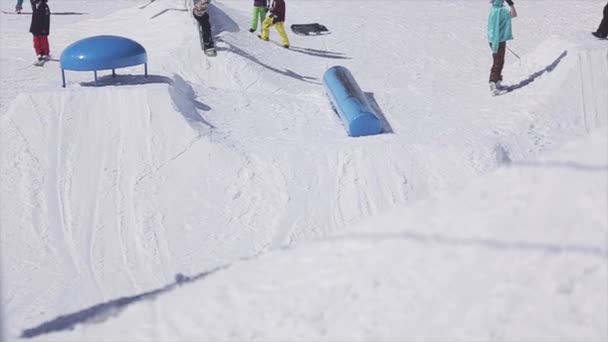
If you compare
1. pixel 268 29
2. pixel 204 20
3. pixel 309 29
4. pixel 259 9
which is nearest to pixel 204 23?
pixel 204 20

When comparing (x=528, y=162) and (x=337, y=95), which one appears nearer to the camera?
(x=528, y=162)

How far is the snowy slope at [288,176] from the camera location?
14.4ft

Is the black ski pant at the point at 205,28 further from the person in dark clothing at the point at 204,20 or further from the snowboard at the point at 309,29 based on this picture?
the snowboard at the point at 309,29

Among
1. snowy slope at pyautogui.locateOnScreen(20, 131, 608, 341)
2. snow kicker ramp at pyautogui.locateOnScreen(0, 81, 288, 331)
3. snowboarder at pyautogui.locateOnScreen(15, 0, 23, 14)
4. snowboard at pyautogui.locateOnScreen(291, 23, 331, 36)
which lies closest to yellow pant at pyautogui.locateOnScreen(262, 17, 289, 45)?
snowboard at pyautogui.locateOnScreen(291, 23, 331, 36)

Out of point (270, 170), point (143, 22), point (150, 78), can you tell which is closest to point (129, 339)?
point (270, 170)

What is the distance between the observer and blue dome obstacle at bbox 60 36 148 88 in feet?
33.1

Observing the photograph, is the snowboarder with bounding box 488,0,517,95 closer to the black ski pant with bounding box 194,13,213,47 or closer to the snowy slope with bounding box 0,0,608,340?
the snowy slope with bounding box 0,0,608,340

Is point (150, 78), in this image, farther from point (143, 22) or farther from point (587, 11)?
point (587, 11)

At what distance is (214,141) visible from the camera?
29.4ft

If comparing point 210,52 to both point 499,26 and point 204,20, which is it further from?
point 499,26

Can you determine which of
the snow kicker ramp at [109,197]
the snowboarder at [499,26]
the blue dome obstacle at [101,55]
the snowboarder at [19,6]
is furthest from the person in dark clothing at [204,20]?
the snowboarder at [19,6]

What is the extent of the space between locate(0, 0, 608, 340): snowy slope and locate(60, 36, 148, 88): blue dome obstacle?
0.46 metres

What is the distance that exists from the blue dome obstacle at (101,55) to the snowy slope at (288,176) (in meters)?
0.46

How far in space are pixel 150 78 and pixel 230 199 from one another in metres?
3.58
